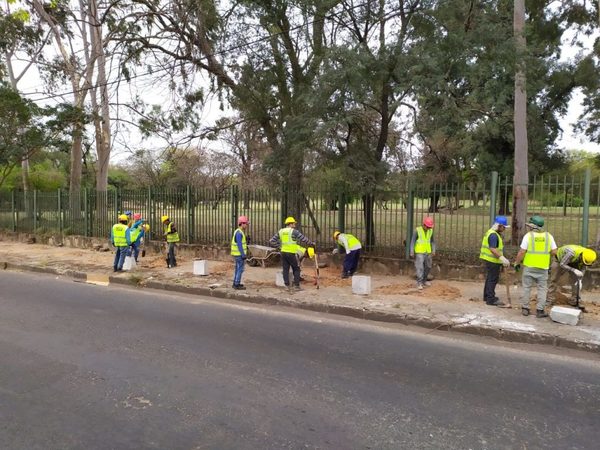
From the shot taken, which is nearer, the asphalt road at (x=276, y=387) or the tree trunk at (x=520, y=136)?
the asphalt road at (x=276, y=387)

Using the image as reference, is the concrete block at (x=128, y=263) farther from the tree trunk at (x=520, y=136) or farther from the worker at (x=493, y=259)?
the tree trunk at (x=520, y=136)

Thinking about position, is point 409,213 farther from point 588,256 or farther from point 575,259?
point 588,256

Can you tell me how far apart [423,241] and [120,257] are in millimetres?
7457

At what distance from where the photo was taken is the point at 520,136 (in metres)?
11.9

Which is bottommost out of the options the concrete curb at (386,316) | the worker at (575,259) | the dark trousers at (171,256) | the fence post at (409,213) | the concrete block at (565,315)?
the concrete curb at (386,316)

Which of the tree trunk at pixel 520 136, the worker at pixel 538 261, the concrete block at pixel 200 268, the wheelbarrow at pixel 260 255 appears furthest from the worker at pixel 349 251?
the worker at pixel 538 261

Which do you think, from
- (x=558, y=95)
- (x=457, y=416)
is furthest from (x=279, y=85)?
(x=558, y=95)

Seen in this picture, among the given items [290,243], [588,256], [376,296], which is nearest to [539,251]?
[588,256]

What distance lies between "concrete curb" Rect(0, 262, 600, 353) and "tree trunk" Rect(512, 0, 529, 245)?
4.31 meters

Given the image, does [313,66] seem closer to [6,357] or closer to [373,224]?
[373,224]

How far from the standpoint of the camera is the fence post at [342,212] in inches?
474

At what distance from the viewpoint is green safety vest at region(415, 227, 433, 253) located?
9648mm

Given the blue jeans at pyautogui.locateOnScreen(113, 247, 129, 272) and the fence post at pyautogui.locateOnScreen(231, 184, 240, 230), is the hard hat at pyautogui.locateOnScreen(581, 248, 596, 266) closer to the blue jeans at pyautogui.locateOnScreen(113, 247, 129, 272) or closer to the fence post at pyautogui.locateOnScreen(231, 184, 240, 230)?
the fence post at pyautogui.locateOnScreen(231, 184, 240, 230)

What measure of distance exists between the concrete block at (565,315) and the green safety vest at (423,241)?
2.92 meters
